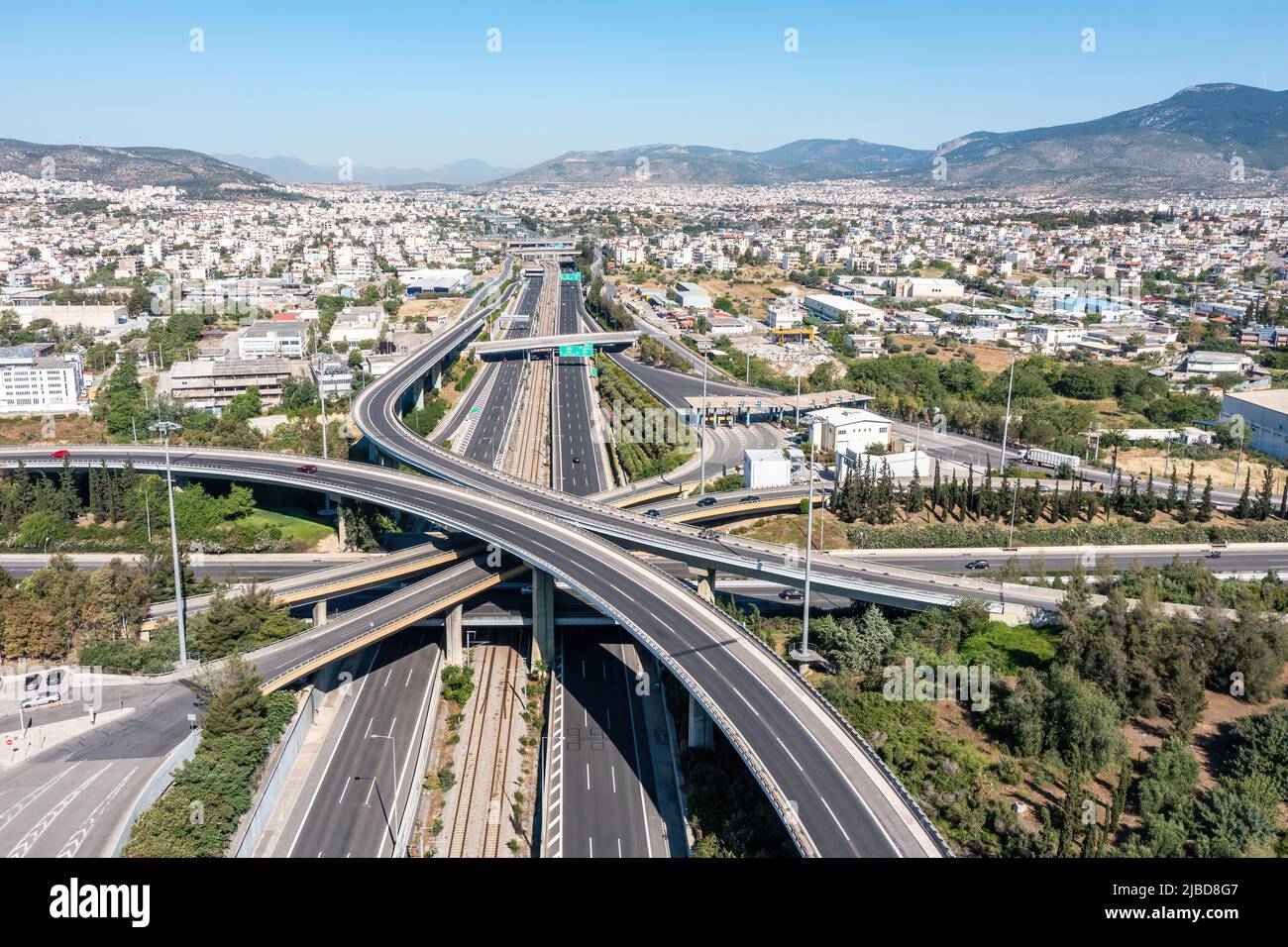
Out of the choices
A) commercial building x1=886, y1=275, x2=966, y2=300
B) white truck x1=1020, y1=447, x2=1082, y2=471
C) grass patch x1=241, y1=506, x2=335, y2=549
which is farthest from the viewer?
commercial building x1=886, y1=275, x2=966, y2=300

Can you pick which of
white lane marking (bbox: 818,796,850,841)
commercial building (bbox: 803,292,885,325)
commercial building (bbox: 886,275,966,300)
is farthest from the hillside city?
commercial building (bbox: 886,275,966,300)

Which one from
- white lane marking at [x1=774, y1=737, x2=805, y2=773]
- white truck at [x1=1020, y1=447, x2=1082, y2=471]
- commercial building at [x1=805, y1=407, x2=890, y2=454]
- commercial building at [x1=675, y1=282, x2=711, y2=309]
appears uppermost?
commercial building at [x1=675, y1=282, x2=711, y2=309]

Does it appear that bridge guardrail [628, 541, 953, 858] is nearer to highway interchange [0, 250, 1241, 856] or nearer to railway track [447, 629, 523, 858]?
highway interchange [0, 250, 1241, 856]

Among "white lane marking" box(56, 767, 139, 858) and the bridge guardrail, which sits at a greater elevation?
the bridge guardrail

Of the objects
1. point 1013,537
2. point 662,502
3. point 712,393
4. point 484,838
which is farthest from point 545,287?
point 484,838

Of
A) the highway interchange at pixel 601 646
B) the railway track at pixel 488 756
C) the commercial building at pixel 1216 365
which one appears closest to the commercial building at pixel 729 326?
the commercial building at pixel 1216 365

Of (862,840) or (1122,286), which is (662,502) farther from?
(1122,286)

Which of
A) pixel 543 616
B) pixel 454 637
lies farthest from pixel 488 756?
pixel 543 616

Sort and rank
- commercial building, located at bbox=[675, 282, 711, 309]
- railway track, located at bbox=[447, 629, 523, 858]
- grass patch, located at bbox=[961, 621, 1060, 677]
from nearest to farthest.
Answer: railway track, located at bbox=[447, 629, 523, 858] → grass patch, located at bbox=[961, 621, 1060, 677] → commercial building, located at bbox=[675, 282, 711, 309]

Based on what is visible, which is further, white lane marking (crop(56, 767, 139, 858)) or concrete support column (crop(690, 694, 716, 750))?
concrete support column (crop(690, 694, 716, 750))
